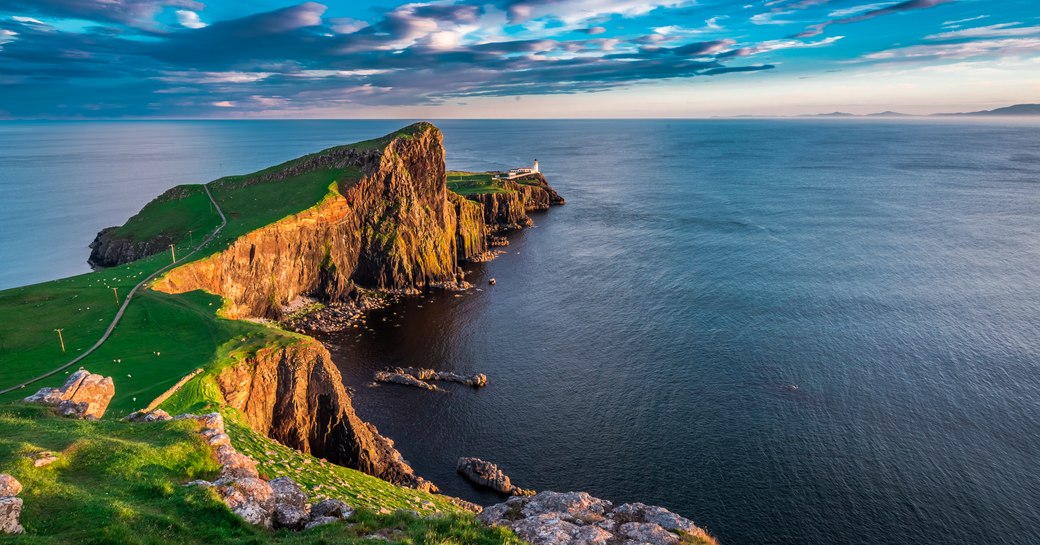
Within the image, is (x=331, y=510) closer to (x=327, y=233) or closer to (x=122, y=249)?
(x=327, y=233)

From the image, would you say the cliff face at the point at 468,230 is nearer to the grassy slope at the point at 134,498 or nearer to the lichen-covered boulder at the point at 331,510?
the grassy slope at the point at 134,498

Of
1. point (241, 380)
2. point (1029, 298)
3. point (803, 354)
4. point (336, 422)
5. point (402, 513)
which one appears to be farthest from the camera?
point (1029, 298)

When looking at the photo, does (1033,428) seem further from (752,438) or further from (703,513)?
(703,513)

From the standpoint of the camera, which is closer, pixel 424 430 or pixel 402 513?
pixel 402 513

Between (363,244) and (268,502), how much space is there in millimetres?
89535

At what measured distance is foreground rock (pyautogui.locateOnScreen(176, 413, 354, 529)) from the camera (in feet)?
75.9

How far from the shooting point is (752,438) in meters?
57.0

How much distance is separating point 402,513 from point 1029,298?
369 feet

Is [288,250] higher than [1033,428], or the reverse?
[288,250]

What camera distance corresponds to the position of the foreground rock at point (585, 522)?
25.4 m

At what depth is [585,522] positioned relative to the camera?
28.0 m

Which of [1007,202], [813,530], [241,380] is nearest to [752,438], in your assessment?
[813,530]

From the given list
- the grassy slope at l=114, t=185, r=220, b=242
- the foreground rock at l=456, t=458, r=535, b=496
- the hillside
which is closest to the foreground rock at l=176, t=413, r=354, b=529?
the hillside

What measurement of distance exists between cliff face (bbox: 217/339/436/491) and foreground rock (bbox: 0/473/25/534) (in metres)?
27.1
